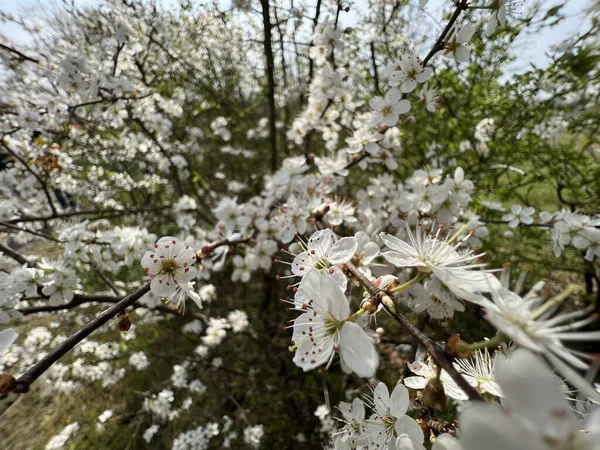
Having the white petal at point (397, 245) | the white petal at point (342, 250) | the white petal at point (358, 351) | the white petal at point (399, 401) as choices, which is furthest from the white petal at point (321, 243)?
the white petal at point (399, 401)

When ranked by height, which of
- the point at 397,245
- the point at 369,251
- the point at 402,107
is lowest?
the point at 369,251

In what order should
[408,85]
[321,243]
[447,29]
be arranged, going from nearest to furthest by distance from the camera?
[321,243] → [447,29] → [408,85]

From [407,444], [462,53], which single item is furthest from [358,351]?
[462,53]

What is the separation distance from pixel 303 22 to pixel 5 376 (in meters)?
3.11

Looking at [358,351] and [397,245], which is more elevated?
[397,245]

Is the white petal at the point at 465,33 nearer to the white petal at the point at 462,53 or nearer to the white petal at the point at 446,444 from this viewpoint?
the white petal at the point at 462,53

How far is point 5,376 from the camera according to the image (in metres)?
0.61

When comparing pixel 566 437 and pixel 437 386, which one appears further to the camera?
pixel 437 386

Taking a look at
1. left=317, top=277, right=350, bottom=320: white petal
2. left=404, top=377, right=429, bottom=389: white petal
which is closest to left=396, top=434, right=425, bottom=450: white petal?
left=404, top=377, right=429, bottom=389: white petal

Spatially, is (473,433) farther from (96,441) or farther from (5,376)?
(96,441)

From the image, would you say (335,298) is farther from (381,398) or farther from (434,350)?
(381,398)

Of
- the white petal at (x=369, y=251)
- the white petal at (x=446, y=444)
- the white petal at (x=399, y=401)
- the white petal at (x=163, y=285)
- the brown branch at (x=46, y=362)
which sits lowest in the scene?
the white petal at (x=399, y=401)

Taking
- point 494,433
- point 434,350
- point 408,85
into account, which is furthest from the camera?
point 408,85

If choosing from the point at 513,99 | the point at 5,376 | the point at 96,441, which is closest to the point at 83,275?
the point at 96,441
